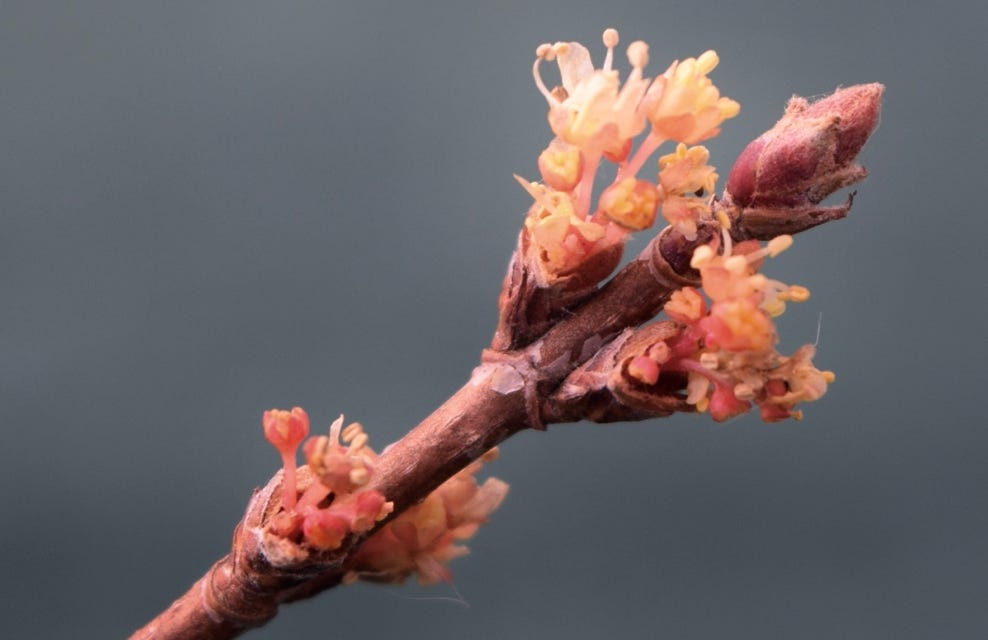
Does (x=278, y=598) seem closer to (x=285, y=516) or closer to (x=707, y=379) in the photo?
(x=285, y=516)

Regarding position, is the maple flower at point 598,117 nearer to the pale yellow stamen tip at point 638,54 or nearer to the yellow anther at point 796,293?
the pale yellow stamen tip at point 638,54

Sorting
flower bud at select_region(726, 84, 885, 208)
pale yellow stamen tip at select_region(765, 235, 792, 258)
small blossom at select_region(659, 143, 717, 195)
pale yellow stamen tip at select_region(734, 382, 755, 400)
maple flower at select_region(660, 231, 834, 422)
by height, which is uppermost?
small blossom at select_region(659, 143, 717, 195)

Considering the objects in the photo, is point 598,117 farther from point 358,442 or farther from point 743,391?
point 358,442

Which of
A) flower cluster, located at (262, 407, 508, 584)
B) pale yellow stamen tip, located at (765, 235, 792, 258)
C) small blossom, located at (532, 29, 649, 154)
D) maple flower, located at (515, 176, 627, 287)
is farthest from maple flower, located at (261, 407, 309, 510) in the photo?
pale yellow stamen tip, located at (765, 235, 792, 258)

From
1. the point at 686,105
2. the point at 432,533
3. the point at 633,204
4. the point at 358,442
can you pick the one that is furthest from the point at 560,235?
the point at 432,533

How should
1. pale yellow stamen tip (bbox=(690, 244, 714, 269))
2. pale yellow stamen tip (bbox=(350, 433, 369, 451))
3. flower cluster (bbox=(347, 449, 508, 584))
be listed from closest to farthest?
pale yellow stamen tip (bbox=(690, 244, 714, 269))
pale yellow stamen tip (bbox=(350, 433, 369, 451))
flower cluster (bbox=(347, 449, 508, 584))

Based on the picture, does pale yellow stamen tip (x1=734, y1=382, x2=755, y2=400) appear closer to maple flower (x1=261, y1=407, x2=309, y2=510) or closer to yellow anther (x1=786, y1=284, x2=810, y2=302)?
yellow anther (x1=786, y1=284, x2=810, y2=302)

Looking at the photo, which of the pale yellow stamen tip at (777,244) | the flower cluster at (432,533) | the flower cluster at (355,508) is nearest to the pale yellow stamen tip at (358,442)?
the flower cluster at (355,508)
